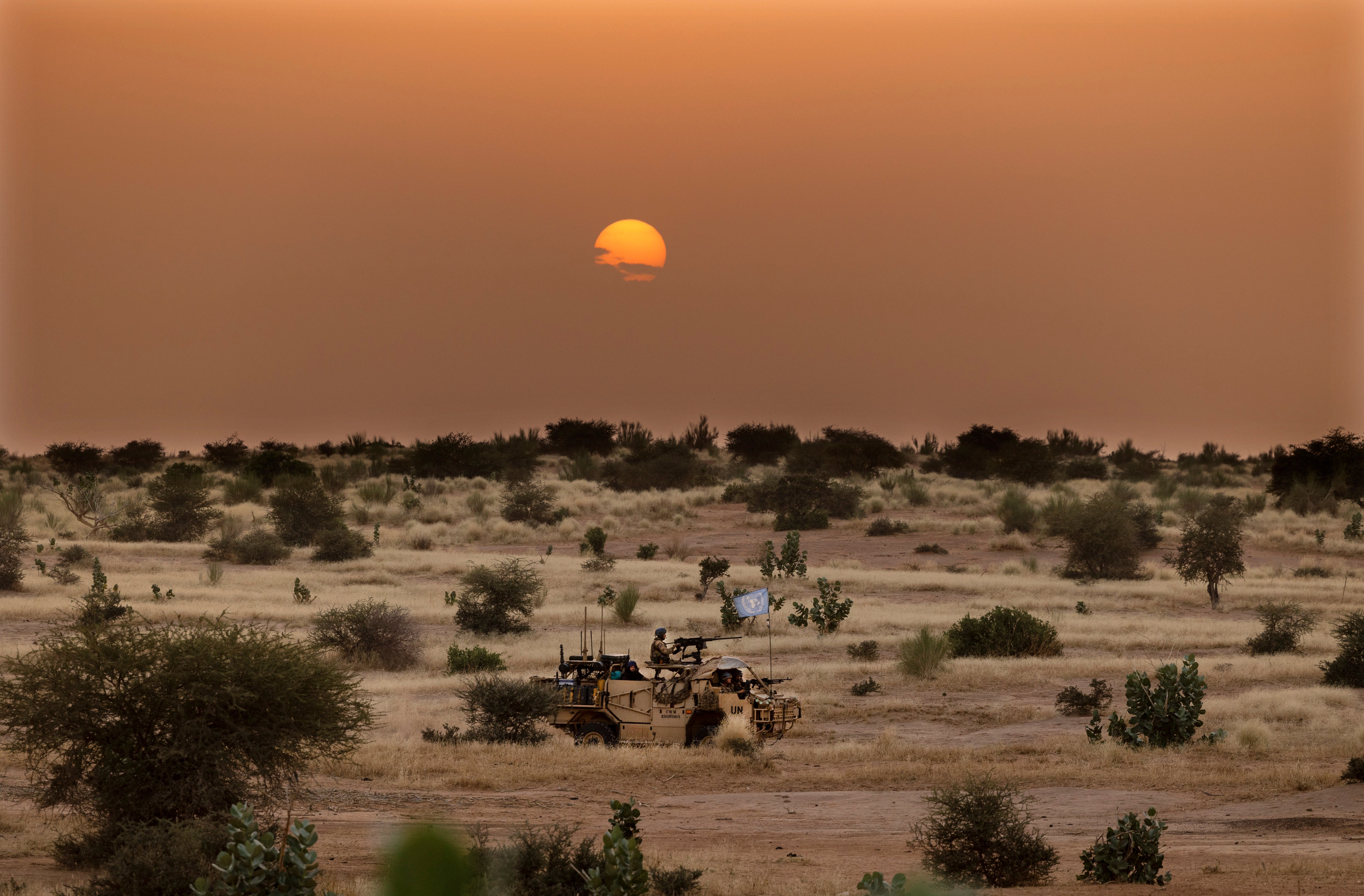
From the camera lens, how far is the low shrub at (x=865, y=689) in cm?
2536

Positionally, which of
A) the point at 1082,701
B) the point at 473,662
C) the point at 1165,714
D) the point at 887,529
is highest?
the point at 887,529

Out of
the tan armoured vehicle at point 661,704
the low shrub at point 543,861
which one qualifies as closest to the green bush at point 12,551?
the tan armoured vehicle at point 661,704

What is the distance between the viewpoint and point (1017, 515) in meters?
55.2

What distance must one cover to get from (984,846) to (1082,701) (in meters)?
12.2

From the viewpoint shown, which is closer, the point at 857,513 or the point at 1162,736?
the point at 1162,736

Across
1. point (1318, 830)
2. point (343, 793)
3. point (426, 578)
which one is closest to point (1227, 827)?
point (1318, 830)

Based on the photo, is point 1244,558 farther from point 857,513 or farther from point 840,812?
point 840,812

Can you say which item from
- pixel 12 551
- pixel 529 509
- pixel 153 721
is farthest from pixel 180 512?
pixel 153 721

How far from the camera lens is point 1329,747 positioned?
2002 centimetres

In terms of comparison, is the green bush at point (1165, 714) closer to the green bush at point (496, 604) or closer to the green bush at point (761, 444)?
the green bush at point (496, 604)

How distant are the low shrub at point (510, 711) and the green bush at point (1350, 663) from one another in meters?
15.7

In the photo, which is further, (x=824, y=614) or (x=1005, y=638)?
(x=824, y=614)

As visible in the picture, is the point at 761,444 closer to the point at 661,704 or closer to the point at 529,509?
the point at 529,509

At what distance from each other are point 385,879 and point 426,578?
4194cm
